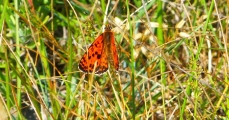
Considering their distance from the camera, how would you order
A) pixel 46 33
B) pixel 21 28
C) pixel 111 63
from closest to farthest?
pixel 111 63
pixel 46 33
pixel 21 28

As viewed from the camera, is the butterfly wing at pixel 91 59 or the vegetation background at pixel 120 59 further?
the vegetation background at pixel 120 59

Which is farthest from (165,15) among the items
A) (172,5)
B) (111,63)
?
(111,63)

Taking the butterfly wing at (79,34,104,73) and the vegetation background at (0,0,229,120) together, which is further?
the vegetation background at (0,0,229,120)

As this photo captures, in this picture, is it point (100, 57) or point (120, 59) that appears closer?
point (100, 57)

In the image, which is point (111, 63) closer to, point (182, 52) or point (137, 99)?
point (137, 99)

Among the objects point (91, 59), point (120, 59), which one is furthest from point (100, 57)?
point (120, 59)

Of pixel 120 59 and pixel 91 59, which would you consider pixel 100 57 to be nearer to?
pixel 91 59

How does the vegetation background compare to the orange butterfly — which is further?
the vegetation background

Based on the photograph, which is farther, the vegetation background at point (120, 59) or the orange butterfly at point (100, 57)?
the vegetation background at point (120, 59)
